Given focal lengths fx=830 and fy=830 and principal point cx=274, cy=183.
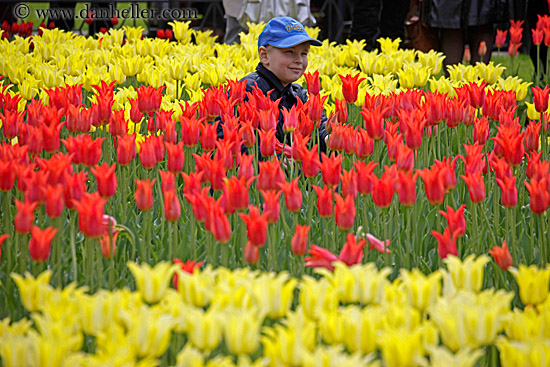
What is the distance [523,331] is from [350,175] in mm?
871

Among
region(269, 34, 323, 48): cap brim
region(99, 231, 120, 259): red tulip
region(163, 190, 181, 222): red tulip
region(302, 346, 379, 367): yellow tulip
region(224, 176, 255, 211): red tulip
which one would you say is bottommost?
region(99, 231, 120, 259): red tulip

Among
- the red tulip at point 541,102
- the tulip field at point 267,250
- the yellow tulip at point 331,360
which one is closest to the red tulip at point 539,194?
the tulip field at point 267,250

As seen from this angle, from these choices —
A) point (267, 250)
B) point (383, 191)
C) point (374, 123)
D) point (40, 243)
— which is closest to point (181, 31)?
point (374, 123)

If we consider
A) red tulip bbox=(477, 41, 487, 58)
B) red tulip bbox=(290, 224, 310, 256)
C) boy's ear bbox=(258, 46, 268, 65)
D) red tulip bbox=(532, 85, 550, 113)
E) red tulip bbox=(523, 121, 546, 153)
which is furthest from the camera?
red tulip bbox=(477, 41, 487, 58)

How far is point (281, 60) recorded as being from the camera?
171 inches

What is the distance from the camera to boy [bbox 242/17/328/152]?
4.34 metres

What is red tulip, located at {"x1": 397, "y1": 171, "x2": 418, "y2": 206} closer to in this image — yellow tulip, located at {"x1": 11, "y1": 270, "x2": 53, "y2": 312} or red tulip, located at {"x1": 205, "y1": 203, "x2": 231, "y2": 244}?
red tulip, located at {"x1": 205, "y1": 203, "x2": 231, "y2": 244}

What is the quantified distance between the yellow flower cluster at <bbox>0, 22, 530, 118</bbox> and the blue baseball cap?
36 cm

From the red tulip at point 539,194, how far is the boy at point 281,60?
206 centimetres

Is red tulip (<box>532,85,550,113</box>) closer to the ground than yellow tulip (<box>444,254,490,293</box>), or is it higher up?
higher up

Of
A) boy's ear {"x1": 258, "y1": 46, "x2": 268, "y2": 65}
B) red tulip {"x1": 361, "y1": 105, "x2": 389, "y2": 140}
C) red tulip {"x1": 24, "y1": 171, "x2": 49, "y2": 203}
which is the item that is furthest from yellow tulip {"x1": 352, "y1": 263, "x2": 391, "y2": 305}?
boy's ear {"x1": 258, "y1": 46, "x2": 268, "y2": 65}

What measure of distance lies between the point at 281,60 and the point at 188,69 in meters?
1.41

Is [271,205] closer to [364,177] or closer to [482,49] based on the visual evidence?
[364,177]

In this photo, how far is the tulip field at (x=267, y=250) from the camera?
60.7 inches
